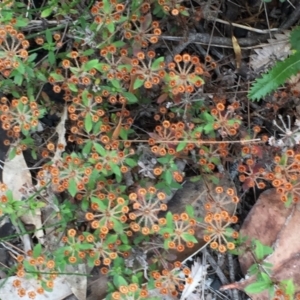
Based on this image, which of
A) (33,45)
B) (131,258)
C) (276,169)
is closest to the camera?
(276,169)

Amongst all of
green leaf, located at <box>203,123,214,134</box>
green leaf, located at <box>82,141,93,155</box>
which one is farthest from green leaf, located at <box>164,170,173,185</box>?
green leaf, located at <box>82,141,93,155</box>

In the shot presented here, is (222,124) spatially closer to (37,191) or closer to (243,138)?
(243,138)

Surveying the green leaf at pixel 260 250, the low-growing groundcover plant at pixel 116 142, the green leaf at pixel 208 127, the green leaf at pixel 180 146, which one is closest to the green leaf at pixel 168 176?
the low-growing groundcover plant at pixel 116 142

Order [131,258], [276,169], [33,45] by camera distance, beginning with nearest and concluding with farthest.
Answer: [276,169]
[131,258]
[33,45]

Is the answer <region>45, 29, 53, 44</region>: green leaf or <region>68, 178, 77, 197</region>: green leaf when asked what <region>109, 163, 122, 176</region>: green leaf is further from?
<region>45, 29, 53, 44</region>: green leaf

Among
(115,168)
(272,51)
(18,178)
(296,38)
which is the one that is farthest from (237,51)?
(18,178)

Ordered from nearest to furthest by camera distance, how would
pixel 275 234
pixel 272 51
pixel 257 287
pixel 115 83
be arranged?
1. pixel 257 287
2. pixel 115 83
3. pixel 275 234
4. pixel 272 51

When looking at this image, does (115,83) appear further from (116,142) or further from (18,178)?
(18,178)

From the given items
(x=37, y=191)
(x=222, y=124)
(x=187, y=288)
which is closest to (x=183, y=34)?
(x=222, y=124)
